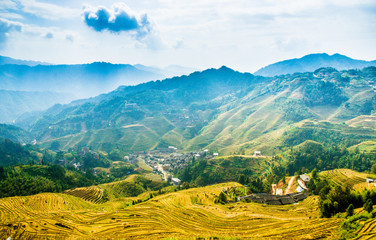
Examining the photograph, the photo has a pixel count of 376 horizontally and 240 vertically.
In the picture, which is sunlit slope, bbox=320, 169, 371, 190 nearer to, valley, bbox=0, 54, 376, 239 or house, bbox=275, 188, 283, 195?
valley, bbox=0, 54, 376, 239

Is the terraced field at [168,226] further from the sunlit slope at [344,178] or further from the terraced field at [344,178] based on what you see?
the terraced field at [344,178]

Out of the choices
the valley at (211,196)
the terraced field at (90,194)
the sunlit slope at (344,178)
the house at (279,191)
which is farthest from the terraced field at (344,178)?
the terraced field at (90,194)

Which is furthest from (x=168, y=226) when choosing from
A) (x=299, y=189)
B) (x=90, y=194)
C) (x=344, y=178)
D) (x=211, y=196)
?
(x=344, y=178)

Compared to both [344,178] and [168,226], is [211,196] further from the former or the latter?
[344,178]

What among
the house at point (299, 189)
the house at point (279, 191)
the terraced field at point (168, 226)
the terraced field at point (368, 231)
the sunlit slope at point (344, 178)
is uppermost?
Result: the terraced field at point (368, 231)

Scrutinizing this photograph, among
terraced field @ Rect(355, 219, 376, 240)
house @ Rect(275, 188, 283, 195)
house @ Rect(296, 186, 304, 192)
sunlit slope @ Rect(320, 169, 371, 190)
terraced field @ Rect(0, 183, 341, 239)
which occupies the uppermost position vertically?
terraced field @ Rect(355, 219, 376, 240)

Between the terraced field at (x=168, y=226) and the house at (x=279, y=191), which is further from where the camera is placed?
the house at (x=279, y=191)

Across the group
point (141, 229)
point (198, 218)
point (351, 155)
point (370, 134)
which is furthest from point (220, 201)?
point (370, 134)

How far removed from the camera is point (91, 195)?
89812mm

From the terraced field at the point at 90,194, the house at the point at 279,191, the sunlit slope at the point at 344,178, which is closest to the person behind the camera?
the sunlit slope at the point at 344,178

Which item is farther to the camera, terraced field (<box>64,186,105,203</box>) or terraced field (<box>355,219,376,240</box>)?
terraced field (<box>64,186,105,203</box>)

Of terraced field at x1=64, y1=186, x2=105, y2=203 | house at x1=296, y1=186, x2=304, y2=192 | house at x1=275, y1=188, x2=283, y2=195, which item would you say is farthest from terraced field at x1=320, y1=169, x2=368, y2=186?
terraced field at x1=64, y1=186, x2=105, y2=203

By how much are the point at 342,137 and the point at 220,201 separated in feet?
559

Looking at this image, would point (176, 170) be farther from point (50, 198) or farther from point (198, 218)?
point (198, 218)
